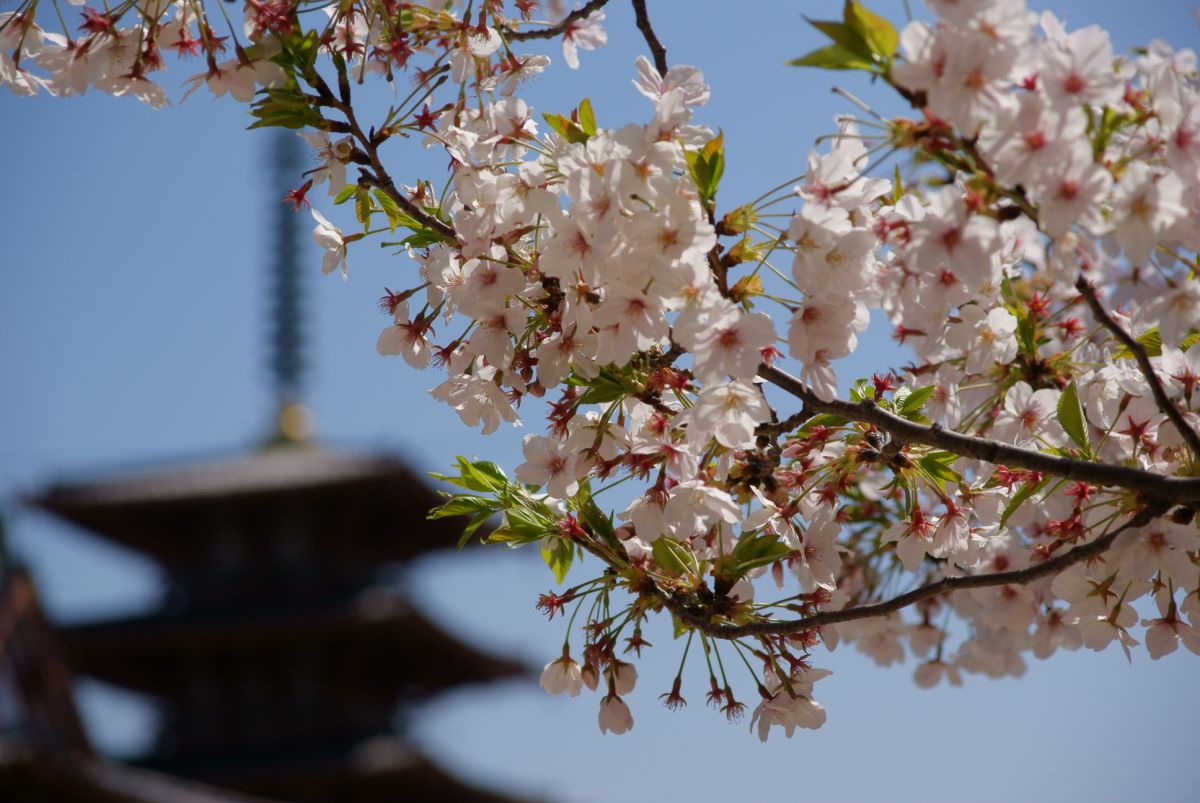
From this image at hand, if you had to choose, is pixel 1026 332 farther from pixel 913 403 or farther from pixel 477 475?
pixel 477 475

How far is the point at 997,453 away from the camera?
196cm

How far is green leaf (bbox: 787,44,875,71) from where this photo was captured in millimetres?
1775

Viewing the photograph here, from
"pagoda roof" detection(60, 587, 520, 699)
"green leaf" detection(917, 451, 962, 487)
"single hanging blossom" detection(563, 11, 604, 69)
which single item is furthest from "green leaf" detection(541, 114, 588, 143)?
"pagoda roof" detection(60, 587, 520, 699)

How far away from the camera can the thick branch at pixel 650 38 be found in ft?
7.44

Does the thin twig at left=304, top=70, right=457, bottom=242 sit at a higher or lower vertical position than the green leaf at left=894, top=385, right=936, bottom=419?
higher

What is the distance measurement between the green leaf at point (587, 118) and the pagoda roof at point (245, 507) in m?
21.0

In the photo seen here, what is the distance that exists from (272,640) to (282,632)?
1.27 ft

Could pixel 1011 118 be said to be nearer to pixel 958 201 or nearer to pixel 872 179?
pixel 958 201

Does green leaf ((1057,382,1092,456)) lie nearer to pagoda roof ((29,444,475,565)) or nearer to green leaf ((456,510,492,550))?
green leaf ((456,510,492,550))

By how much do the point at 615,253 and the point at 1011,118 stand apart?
1.81 ft

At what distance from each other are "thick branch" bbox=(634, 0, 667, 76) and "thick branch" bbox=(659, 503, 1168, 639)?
2.78ft

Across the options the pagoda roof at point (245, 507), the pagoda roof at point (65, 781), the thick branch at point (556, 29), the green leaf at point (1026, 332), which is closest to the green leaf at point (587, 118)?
the thick branch at point (556, 29)

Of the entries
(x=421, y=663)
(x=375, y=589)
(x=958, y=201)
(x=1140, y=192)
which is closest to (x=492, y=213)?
(x=958, y=201)

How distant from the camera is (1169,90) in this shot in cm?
174
